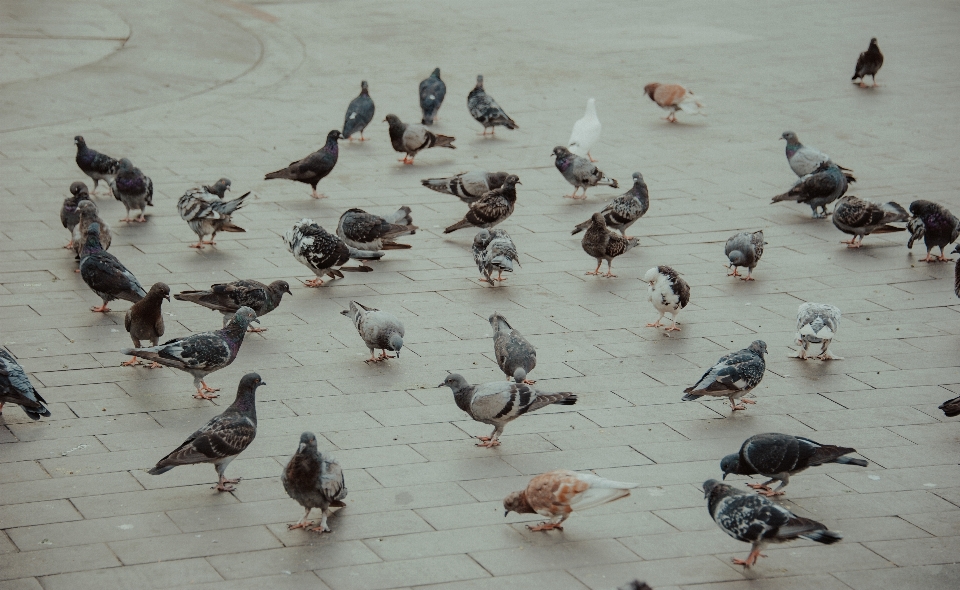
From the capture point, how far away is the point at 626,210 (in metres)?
11.4

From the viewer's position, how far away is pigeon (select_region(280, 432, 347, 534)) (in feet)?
20.5

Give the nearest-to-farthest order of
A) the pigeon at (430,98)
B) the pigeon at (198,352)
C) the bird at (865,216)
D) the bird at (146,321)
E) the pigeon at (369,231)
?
1. the pigeon at (198,352)
2. the bird at (146,321)
3. the pigeon at (369,231)
4. the bird at (865,216)
5. the pigeon at (430,98)

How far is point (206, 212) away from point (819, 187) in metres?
6.43

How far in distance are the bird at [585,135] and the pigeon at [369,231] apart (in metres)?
3.68

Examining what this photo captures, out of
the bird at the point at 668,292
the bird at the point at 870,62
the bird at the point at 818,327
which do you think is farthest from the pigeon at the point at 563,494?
the bird at the point at 870,62

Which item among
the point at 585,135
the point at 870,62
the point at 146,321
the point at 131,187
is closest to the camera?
the point at 146,321

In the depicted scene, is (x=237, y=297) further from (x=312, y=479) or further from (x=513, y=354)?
(x=312, y=479)

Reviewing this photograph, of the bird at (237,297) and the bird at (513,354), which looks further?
the bird at (237,297)

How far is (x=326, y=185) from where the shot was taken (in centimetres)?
1366

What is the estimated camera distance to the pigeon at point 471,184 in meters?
12.3

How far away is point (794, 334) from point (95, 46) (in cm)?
1423

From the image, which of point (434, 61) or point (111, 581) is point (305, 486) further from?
point (434, 61)

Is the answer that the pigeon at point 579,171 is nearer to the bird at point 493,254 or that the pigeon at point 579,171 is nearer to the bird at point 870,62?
the bird at point 493,254

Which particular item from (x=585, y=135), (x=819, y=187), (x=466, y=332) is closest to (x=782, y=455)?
(x=466, y=332)
